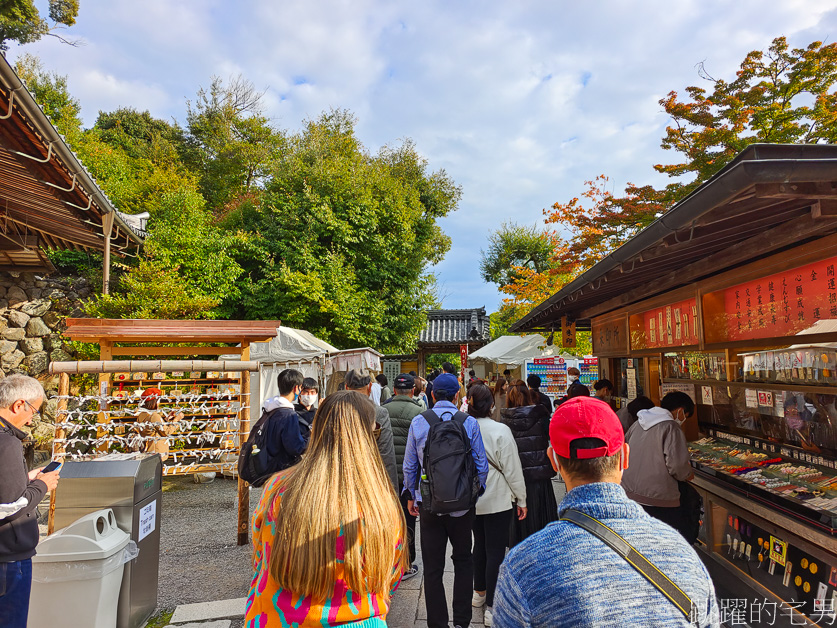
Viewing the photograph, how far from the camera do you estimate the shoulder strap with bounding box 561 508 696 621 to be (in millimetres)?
1221

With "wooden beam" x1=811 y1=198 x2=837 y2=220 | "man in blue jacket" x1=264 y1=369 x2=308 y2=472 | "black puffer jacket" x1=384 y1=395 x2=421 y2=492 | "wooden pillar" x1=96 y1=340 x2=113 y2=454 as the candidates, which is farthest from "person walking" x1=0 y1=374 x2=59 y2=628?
"wooden beam" x1=811 y1=198 x2=837 y2=220

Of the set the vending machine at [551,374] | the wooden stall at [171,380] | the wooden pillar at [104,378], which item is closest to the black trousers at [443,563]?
the wooden stall at [171,380]

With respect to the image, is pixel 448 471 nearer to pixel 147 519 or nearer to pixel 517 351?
pixel 147 519

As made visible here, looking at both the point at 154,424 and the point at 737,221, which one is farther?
the point at 154,424

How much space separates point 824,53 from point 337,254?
42.2 feet

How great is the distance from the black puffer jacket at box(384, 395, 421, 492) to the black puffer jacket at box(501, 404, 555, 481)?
0.99 m

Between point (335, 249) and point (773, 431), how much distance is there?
1304 cm

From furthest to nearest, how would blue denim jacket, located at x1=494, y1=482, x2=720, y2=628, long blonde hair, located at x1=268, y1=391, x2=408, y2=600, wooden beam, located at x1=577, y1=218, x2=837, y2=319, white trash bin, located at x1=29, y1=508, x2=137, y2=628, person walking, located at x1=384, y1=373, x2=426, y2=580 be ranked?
1. person walking, located at x1=384, y1=373, x2=426, y2=580
2. wooden beam, located at x1=577, y1=218, x2=837, y2=319
3. white trash bin, located at x1=29, y1=508, x2=137, y2=628
4. long blonde hair, located at x1=268, y1=391, x2=408, y2=600
5. blue denim jacket, located at x1=494, y1=482, x2=720, y2=628

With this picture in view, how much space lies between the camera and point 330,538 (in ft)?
5.56

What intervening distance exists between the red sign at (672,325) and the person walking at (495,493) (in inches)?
113

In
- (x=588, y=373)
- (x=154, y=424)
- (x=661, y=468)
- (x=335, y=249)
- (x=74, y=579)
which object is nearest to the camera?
(x=74, y=579)

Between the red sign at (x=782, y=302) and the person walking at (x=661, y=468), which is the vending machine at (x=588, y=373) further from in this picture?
the person walking at (x=661, y=468)

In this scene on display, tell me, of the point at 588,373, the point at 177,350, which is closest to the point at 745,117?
the point at 588,373

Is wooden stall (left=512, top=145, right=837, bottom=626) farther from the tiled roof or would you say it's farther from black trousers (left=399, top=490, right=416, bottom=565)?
the tiled roof
